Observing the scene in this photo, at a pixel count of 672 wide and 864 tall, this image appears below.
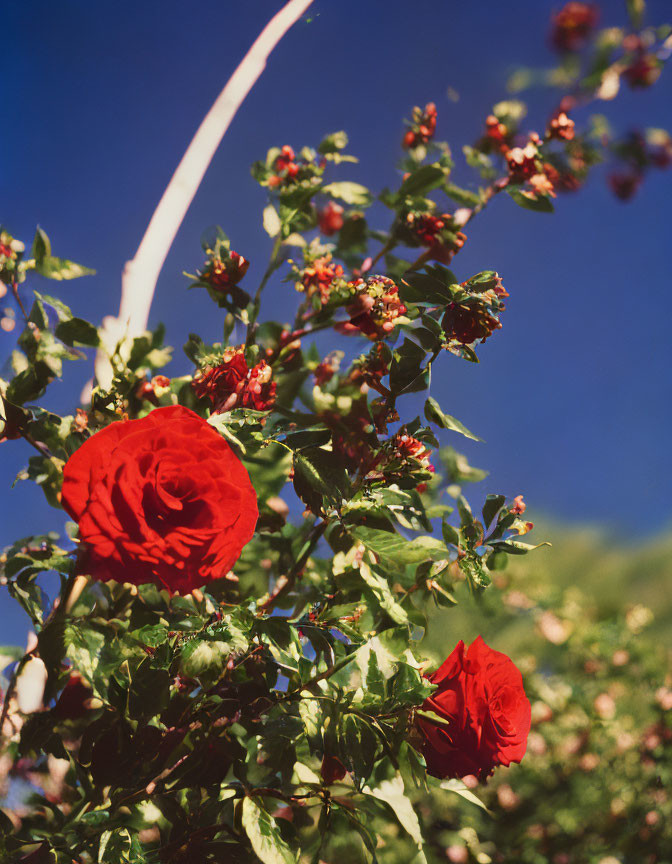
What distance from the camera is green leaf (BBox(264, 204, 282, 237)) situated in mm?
535

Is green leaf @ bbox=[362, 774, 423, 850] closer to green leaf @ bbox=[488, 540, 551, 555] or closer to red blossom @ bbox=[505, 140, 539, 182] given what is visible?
green leaf @ bbox=[488, 540, 551, 555]

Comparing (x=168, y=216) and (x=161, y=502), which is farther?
(x=168, y=216)

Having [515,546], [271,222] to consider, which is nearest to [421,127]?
[271,222]

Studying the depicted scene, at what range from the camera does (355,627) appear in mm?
425

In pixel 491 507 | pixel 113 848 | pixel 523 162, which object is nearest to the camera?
pixel 113 848

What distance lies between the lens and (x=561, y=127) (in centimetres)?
57

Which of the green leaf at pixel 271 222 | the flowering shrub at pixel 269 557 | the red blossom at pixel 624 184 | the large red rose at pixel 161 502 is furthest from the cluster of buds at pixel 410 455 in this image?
the red blossom at pixel 624 184

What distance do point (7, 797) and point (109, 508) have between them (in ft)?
0.83

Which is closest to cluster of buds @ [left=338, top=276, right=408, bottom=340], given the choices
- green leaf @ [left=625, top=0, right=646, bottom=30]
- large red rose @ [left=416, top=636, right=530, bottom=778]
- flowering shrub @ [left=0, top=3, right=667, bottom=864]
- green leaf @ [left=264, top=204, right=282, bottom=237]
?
flowering shrub @ [left=0, top=3, right=667, bottom=864]

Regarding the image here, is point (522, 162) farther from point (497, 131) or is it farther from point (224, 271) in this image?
point (224, 271)

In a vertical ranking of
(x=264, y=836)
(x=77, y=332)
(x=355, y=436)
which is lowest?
(x=264, y=836)

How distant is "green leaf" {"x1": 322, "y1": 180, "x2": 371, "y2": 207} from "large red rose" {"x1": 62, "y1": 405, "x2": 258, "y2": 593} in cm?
27

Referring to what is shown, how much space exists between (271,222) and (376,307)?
15cm

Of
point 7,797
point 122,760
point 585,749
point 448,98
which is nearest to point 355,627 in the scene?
point 122,760
